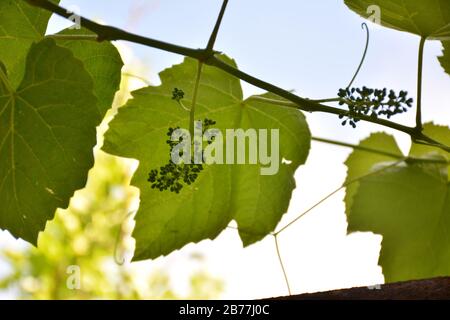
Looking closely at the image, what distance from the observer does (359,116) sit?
0.56 metres

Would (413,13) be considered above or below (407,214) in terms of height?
above

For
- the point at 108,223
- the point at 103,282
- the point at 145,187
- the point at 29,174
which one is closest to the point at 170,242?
the point at 145,187

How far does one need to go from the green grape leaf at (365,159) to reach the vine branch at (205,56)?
0.26 m

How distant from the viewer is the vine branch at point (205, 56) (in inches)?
20.5

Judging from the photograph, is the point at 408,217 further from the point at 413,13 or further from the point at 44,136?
the point at 44,136

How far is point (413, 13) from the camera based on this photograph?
0.67m

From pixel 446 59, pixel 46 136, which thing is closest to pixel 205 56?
pixel 46 136

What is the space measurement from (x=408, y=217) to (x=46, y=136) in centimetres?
44

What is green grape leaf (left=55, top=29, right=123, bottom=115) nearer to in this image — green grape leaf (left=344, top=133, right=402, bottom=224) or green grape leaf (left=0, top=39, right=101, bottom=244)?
green grape leaf (left=0, top=39, right=101, bottom=244)

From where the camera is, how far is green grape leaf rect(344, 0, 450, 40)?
2.16ft

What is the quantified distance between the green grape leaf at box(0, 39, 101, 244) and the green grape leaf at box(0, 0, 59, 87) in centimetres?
9

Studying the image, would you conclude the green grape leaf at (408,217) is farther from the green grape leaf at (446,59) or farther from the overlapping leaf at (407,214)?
the green grape leaf at (446,59)

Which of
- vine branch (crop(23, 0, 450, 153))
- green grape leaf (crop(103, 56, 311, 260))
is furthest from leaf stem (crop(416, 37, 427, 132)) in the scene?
green grape leaf (crop(103, 56, 311, 260))
